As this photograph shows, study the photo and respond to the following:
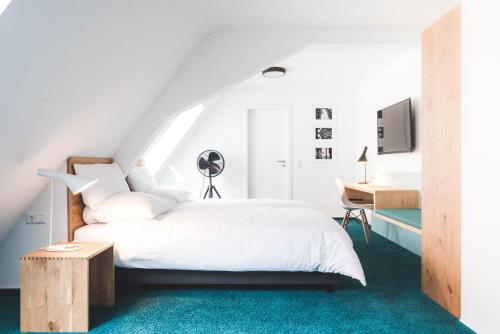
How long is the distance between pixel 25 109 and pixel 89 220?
3.72 ft

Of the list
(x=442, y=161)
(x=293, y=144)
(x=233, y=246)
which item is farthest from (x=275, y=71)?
(x=233, y=246)

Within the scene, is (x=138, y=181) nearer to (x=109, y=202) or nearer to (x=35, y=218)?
(x=109, y=202)

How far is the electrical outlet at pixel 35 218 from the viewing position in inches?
95.6

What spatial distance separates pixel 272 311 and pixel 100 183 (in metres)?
1.74

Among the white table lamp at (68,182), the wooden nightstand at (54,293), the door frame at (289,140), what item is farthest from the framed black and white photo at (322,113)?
the wooden nightstand at (54,293)

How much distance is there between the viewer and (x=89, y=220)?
2.56m

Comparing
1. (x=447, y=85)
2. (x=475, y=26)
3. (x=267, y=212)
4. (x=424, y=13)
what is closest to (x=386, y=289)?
(x=267, y=212)

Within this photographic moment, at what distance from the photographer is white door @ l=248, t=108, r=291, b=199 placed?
19.1ft

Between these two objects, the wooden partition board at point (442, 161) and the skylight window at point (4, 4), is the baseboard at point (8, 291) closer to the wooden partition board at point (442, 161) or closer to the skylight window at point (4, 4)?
the skylight window at point (4, 4)

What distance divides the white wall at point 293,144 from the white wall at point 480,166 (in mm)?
3818

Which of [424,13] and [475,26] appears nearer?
[475,26]

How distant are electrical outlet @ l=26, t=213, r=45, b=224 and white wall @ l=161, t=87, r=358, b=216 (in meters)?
3.22

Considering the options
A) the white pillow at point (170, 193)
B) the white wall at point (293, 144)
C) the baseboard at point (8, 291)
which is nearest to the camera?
the baseboard at point (8, 291)

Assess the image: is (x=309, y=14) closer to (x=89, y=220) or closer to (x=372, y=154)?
(x=89, y=220)
